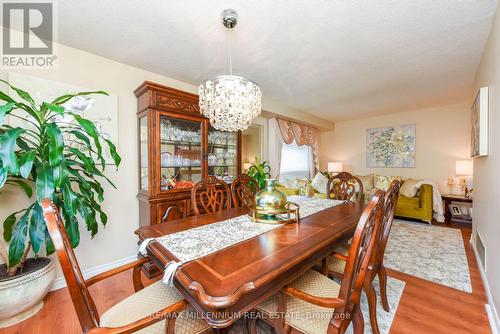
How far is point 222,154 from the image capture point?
10.1 ft

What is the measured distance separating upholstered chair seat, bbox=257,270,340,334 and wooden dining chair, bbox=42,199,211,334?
1.22 ft

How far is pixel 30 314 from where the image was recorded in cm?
159

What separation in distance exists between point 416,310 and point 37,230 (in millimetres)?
2848

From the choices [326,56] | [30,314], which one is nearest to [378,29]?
[326,56]

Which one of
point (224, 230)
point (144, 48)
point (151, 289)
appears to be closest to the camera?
point (151, 289)

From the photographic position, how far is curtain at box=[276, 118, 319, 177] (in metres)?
4.48

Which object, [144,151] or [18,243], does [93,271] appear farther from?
[144,151]

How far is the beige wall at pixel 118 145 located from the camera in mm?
2041

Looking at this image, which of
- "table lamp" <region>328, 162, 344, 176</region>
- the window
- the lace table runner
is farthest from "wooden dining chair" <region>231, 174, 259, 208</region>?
"table lamp" <region>328, 162, 344, 176</region>

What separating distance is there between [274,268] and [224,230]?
54 cm

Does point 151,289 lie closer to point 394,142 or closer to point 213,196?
point 213,196

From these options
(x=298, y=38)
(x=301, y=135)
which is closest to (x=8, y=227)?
(x=298, y=38)

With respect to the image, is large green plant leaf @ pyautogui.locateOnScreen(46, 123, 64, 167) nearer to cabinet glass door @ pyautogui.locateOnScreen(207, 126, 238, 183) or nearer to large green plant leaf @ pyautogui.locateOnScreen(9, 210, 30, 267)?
large green plant leaf @ pyautogui.locateOnScreen(9, 210, 30, 267)

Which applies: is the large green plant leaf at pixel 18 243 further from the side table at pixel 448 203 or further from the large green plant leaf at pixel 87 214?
the side table at pixel 448 203
